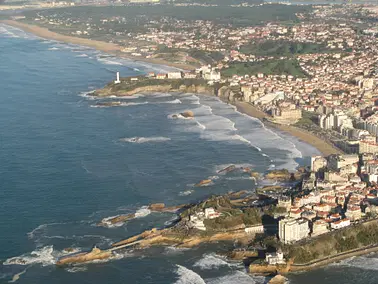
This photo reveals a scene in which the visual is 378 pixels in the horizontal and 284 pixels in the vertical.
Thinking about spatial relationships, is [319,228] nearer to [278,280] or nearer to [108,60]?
[278,280]

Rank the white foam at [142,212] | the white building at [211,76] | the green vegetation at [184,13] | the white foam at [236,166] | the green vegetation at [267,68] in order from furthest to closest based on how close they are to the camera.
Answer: the green vegetation at [184,13] < the green vegetation at [267,68] < the white building at [211,76] < the white foam at [236,166] < the white foam at [142,212]

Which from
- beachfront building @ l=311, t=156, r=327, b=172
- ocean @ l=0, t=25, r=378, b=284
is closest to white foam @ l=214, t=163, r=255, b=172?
ocean @ l=0, t=25, r=378, b=284

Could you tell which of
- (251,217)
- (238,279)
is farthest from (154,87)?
(238,279)

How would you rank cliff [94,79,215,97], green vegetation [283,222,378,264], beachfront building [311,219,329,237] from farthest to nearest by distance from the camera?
cliff [94,79,215,97] < beachfront building [311,219,329,237] < green vegetation [283,222,378,264]

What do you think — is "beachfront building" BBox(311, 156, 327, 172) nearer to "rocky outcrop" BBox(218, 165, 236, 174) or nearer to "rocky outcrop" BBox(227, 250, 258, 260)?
"rocky outcrop" BBox(218, 165, 236, 174)

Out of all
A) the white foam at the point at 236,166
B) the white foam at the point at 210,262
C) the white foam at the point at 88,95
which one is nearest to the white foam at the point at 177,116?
the white foam at the point at 88,95

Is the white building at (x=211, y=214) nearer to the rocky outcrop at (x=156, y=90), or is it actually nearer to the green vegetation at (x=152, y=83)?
the rocky outcrop at (x=156, y=90)
